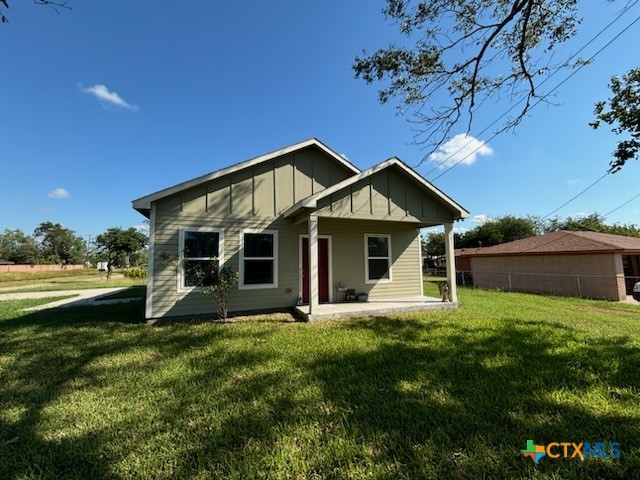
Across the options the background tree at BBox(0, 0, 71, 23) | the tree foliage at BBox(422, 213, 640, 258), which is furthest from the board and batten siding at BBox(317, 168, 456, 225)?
the tree foliage at BBox(422, 213, 640, 258)

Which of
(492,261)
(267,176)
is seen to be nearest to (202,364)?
(267,176)

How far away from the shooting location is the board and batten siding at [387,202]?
7.26 metres

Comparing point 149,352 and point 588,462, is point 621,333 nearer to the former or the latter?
point 588,462

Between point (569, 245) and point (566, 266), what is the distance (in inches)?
50.2

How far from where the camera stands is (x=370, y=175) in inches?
296

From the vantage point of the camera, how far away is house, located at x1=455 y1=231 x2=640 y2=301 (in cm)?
1395

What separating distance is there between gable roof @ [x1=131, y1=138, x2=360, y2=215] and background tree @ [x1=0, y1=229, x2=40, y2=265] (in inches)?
3305

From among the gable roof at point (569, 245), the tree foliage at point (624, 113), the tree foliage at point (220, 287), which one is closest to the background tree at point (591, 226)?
the gable roof at point (569, 245)

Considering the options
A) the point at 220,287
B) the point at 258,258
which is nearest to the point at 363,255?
the point at 258,258

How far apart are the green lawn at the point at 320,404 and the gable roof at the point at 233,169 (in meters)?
3.28

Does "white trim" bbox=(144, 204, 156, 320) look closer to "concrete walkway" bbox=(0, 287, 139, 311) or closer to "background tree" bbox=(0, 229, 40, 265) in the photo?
"concrete walkway" bbox=(0, 287, 139, 311)

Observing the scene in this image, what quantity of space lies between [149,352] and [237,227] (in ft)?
12.8

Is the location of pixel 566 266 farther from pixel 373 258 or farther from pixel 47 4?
pixel 47 4

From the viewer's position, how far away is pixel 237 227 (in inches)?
316
